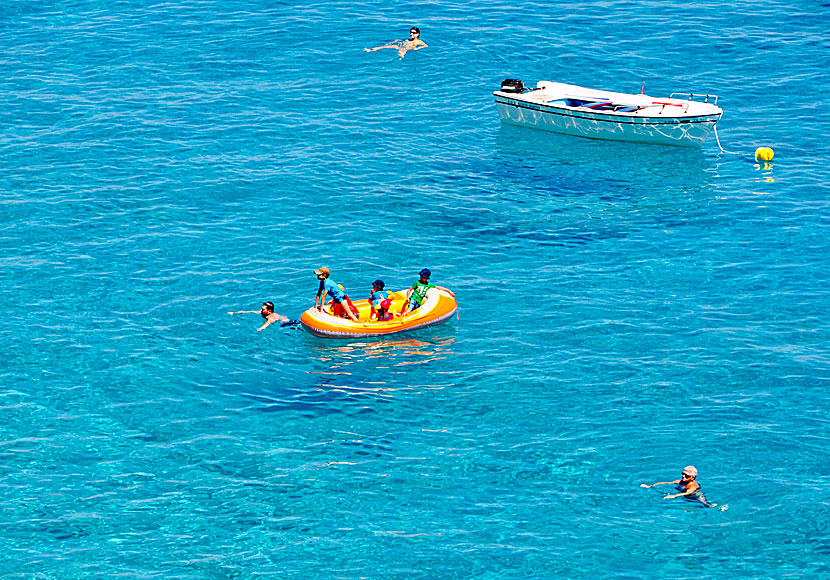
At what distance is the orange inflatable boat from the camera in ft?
113

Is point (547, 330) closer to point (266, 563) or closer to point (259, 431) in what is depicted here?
point (259, 431)

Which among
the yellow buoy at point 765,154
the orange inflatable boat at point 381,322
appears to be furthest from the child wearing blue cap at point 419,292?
the yellow buoy at point 765,154

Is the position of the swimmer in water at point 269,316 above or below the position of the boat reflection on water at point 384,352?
above

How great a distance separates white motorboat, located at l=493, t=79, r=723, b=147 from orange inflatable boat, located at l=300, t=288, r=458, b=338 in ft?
53.5

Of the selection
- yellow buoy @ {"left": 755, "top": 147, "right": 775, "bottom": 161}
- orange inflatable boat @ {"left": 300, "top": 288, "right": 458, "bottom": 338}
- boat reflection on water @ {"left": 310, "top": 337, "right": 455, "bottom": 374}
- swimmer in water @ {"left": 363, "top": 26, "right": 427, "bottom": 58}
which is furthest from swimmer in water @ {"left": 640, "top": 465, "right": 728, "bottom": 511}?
swimmer in water @ {"left": 363, "top": 26, "right": 427, "bottom": 58}

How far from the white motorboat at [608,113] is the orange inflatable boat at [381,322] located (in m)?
16.3

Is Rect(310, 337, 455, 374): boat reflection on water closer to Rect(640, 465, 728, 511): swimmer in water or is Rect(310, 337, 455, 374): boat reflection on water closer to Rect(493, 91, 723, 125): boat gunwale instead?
Rect(640, 465, 728, 511): swimmer in water

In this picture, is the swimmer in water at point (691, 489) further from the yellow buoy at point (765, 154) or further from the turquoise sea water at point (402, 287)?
the yellow buoy at point (765, 154)

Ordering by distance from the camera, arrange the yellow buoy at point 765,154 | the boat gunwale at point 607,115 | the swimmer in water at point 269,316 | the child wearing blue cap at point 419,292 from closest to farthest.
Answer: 1. the swimmer in water at point 269,316
2. the child wearing blue cap at point 419,292
3. the yellow buoy at point 765,154
4. the boat gunwale at point 607,115

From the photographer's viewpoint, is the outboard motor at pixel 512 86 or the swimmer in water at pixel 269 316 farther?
the outboard motor at pixel 512 86

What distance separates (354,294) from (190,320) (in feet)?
18.9

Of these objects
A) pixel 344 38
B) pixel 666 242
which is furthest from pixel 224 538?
pixel 344 38

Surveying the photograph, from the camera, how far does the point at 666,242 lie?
4066cm

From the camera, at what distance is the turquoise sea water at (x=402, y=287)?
1061 inches
